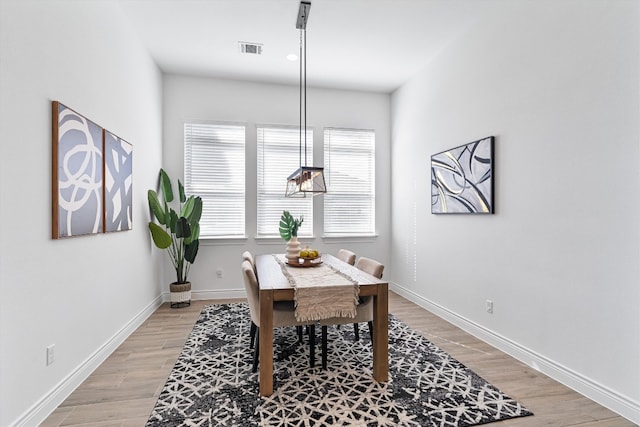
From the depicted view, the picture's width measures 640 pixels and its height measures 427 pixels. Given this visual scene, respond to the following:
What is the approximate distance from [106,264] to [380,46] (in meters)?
3.69

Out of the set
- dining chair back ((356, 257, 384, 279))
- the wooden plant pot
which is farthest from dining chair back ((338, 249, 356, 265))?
the wooden plant pot

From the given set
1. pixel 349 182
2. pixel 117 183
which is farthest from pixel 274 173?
pixel 117 183

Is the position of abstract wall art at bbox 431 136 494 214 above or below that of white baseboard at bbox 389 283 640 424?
above

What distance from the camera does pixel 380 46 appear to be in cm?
384

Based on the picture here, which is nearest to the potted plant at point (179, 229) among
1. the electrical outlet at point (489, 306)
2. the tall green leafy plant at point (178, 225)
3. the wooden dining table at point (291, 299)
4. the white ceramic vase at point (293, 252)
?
the tall green leafy plant at point (178, 225)

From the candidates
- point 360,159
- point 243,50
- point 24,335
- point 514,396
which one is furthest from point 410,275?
point 24,335

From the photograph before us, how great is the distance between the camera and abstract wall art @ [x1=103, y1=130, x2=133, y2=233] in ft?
9.35

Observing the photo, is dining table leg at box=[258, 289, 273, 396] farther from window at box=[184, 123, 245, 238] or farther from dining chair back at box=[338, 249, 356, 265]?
window at box=[184, 123, 245, 238]

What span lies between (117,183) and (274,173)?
7.55 feet

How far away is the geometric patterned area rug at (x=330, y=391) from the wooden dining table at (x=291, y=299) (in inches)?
4.6

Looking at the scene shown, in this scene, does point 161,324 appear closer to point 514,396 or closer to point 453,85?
point 514,396

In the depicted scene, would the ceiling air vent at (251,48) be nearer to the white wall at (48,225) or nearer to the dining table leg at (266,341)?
the white wall at (48,225)

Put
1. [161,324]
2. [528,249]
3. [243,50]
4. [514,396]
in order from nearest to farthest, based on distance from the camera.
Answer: [514,396], [528,249], [161,324], [243,50]

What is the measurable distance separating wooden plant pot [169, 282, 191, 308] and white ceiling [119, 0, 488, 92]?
9.69 feet
